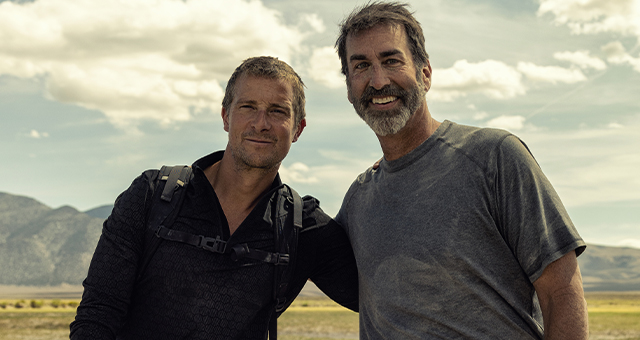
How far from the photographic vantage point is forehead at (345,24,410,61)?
173 inches

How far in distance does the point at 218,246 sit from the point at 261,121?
111 cm

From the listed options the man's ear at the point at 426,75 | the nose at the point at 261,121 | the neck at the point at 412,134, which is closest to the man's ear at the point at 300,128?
the nose at the point at 261,121

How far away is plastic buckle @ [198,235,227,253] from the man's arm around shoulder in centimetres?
243

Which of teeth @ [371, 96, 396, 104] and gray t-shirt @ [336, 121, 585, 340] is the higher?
teeth @ [371, 96, 396, 104]

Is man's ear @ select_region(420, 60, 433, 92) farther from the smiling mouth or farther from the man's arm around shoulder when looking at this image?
the man's arm around shoulder

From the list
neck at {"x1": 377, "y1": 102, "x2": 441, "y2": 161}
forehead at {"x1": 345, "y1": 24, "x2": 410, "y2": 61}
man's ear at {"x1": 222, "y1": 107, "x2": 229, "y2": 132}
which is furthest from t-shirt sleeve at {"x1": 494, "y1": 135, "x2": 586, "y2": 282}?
man's ear at {"x1": 222, "y1": 107, "x2": 229, "y2": 132}

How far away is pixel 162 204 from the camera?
440 cm

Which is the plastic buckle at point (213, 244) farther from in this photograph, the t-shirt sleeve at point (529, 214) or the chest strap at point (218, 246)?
the t-shirt sleeve at point (529, 214)

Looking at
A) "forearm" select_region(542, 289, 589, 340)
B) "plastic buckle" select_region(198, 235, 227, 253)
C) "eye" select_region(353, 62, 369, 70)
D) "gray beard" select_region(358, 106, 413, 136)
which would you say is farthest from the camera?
"eye" select_region(353, 62, 369, 70)

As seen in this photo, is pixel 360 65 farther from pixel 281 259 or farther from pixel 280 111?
pixel 281 259

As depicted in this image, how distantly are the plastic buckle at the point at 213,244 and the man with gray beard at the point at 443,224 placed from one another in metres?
1.12

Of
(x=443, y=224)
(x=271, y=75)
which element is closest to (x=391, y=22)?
(x=271, y=75)

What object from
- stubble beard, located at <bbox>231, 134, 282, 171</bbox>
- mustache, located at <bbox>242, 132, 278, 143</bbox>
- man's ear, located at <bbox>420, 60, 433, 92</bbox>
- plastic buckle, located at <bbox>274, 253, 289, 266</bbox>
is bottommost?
plastic buckle, located at <bbox>274, 253, 289, 266</bbox>

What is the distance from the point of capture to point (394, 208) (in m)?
4.16
